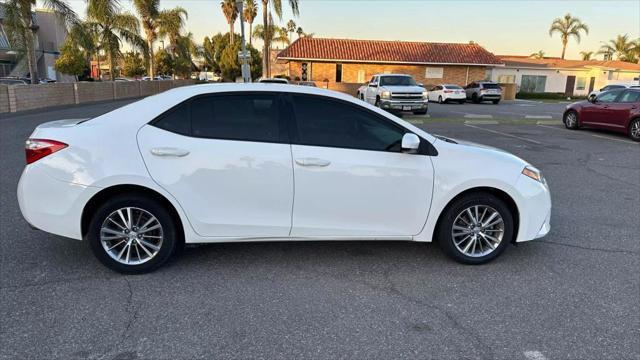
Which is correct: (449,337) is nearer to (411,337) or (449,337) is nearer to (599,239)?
(411,337)

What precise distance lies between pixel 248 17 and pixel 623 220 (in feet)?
144

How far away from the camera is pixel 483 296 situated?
3.69m

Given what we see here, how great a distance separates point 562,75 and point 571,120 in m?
37.4

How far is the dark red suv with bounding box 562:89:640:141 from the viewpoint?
13406mm

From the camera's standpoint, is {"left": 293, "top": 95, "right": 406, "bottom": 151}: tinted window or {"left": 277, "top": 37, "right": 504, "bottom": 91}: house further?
{"left": 277, "top": 37, "right": 504, "bottom": 91}: house

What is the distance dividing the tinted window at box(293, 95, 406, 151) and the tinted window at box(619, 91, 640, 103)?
1289 cm

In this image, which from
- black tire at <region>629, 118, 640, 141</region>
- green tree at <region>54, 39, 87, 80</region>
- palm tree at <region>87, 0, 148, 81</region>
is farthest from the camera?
green tree at <region>54, 39, 87, 80</region>

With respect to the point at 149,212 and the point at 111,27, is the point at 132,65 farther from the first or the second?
the point at 149,212

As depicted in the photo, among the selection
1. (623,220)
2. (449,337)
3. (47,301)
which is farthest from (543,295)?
(47,301)

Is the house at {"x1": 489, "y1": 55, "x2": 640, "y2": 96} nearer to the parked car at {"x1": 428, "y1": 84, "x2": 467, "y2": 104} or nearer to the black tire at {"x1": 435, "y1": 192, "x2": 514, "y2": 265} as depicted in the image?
the parked car at {"x1": 428, "y1": 84, "x2": 467, "y2": 104}

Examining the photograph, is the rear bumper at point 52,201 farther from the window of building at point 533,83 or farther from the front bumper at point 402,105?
the window of building at point 533,83

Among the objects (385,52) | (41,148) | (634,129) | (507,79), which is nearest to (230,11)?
(385,52)

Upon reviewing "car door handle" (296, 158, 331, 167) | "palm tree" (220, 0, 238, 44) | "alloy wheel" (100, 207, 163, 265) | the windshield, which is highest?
"palm tree" (220, 0, 238, 44)

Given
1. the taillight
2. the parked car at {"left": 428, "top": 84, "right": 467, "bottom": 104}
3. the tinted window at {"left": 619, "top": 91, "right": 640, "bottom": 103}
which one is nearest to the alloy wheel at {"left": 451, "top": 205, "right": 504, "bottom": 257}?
the taillight
